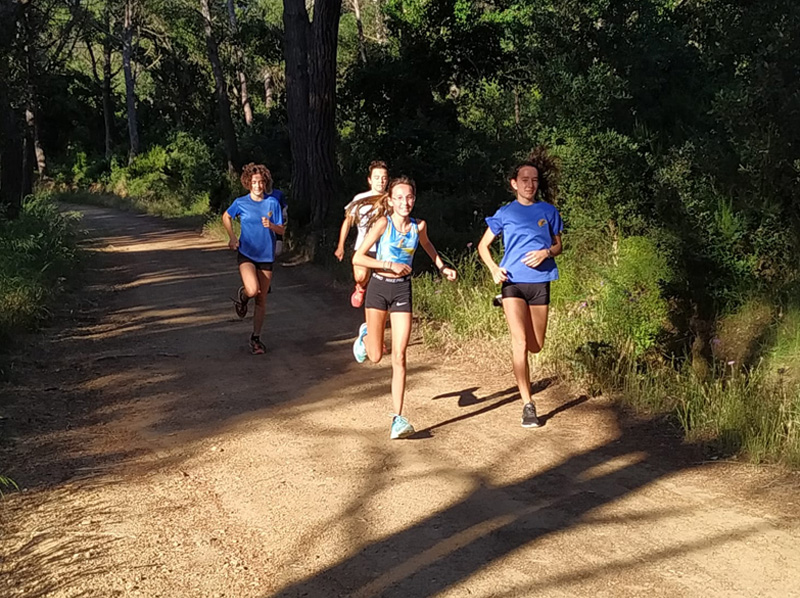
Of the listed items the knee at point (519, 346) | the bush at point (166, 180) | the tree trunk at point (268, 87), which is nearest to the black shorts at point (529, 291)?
the knee at point (519, 346)

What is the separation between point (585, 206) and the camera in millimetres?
9516

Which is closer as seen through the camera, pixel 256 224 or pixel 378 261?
pixel 378 261

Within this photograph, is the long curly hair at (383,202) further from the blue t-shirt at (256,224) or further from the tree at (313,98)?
the tree at (313,98)

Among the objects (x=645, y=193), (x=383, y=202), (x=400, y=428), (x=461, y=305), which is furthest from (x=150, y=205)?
(x=400, y=428)

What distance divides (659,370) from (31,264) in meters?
9.88

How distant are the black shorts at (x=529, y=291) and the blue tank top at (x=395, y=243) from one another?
30.9 inches

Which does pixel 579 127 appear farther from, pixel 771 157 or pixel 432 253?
pixel 432 253

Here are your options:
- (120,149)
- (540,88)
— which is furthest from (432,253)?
(120,149)

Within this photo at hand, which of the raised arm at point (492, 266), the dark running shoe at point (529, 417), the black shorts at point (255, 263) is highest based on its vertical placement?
the raised arm at point (492, 266)

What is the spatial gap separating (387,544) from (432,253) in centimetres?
268

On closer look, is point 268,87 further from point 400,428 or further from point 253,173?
point 400,428

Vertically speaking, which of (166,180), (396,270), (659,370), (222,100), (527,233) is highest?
(222,100)

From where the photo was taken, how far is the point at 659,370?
711cm

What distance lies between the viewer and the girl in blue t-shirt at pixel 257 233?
8.80 m
